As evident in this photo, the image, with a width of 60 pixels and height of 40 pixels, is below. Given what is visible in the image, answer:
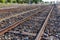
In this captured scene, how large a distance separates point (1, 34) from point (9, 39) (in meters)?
0.49

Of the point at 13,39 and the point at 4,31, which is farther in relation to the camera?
the point at 4,31

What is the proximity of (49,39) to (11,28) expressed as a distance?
1.88 metres

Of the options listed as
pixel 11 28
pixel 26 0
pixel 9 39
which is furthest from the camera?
pixel 26 0

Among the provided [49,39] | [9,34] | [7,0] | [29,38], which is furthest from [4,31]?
[7,0]

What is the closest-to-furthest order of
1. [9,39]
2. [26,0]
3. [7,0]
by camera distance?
1. [9,39]
2. [7,0]
3. [26,0]

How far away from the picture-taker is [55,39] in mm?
5363

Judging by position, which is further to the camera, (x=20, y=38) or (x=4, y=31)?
(x=4, y=31)

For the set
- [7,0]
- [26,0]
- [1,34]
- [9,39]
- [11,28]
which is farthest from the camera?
[26,0]

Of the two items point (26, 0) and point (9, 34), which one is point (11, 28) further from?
point (26, 0)

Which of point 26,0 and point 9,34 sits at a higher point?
point 9,34

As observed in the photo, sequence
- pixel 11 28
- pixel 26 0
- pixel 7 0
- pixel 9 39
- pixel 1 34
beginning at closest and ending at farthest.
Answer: pixel 9 39
pixel 1 34
pixel 11 28
pixel 7 0
pixel 26 0

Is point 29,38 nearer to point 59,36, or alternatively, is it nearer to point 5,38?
point 5,38

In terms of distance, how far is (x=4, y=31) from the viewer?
A: 5.85m

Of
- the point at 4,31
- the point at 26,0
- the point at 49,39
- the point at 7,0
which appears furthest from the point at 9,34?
the point at 26,0
